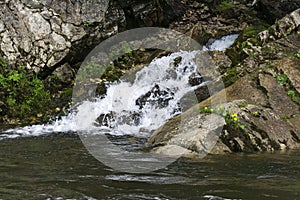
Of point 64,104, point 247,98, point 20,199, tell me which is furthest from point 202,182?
point 64,104

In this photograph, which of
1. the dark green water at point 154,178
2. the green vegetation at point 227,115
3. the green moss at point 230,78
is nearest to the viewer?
the dark green water at point 154,178

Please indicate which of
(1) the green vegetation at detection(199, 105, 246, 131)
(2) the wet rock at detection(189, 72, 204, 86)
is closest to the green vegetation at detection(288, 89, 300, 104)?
(1) the green vegetation at detection(199, 105, 246, 131)

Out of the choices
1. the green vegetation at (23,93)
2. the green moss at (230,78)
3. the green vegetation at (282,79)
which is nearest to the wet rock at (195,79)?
the green moss at (230,78)

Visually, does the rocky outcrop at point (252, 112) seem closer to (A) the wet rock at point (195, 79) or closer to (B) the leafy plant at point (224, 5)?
(A) the wet rock at point (195, 79)

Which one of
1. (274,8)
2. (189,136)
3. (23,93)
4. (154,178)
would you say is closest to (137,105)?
(23,93)

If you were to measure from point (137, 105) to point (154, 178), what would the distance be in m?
5.55

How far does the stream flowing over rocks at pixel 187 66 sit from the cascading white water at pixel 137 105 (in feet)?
0.09

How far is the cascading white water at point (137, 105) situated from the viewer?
9.72 meters

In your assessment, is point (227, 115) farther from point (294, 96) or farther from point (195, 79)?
point (195, 79)

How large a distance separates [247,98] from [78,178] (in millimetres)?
4210

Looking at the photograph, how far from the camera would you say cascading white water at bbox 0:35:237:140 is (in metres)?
9.72

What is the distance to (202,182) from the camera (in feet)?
16.4

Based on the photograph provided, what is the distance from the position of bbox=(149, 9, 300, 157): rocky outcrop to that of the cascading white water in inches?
63.3

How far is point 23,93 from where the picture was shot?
1170 cm
